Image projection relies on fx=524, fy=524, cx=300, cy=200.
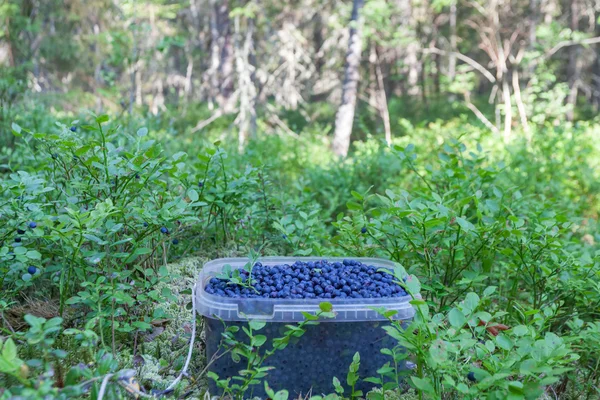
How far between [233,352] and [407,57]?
15797 millimetres

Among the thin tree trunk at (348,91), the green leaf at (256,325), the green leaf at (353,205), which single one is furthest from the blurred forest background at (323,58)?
the green leaf at (256,325)

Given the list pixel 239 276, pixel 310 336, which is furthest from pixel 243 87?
pixel 310 336

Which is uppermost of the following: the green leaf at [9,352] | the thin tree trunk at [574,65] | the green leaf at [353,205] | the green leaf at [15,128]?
the green leaf at [15,128]

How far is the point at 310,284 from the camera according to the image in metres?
1.88

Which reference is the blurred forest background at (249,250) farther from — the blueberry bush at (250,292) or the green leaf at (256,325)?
the green leaf at (256,325)

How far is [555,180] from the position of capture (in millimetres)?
5211

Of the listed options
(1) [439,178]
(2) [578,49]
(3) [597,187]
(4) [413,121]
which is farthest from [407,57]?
(1) [439,178]

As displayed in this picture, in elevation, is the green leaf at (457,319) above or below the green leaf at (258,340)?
above

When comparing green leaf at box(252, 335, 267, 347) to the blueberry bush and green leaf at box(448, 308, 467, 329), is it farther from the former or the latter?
green leaf at box(448, 308, 467, 329)

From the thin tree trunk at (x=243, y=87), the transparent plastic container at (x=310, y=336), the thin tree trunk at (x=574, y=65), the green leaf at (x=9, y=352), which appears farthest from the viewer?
the thin tree trunk at (x=574, y=65)

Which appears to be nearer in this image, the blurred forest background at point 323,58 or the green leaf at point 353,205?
the green leaf at point 353,205

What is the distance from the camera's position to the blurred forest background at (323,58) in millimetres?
9625

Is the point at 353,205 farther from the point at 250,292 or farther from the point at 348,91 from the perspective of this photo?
the point at 348,91

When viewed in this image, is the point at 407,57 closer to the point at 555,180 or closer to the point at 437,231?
the point at 555,180
